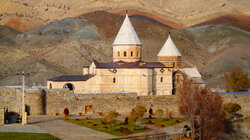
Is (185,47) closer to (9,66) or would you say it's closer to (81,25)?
(81,25)

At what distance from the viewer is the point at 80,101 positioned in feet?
141

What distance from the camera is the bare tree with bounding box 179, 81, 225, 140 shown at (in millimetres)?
36219

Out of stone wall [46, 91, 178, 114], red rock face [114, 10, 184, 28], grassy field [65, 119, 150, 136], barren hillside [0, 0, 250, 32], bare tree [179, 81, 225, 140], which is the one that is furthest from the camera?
red rock face [114, 10, 184, 28]

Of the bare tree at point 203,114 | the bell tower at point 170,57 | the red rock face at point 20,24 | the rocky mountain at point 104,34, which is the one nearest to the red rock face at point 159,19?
the rocky mountain at point 104,34

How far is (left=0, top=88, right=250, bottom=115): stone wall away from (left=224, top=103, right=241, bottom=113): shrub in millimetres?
4507

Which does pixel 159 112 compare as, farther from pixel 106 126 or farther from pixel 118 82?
pixel 118 82

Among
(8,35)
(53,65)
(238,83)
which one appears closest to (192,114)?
(238,83)

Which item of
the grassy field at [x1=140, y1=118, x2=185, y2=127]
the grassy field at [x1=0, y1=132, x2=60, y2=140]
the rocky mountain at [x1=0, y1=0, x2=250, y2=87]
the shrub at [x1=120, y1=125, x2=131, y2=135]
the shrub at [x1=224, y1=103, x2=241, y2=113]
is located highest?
the rocky mountain at [x1=0, y1=0, x2=250, y2=87]

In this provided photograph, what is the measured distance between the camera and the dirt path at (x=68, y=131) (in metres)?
32.2

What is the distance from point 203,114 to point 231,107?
7.91 metres

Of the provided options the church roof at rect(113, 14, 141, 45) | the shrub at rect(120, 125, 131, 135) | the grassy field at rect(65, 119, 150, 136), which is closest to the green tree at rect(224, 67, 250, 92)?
the church roof at rect(113, 14, 141, 45)

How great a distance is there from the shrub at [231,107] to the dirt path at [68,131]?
A: 1459 centimetres

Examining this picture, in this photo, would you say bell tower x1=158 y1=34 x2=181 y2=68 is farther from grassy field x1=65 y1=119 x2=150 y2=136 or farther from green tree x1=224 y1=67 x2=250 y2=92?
grassy field x1=65 y1=119 x2=150 y2=136

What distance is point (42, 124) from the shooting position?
36.7 metres
